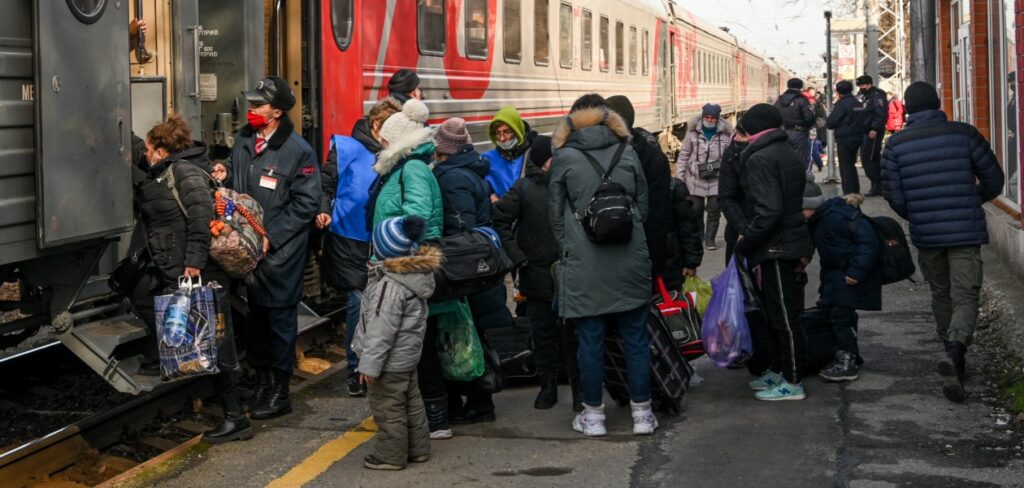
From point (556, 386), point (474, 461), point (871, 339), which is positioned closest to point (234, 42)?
point (556, 386)

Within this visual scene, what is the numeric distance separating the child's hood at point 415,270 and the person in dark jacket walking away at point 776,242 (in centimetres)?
201

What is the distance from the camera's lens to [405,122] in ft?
21.3

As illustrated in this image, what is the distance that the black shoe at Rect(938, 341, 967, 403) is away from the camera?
7.18 m

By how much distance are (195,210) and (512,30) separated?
798 cm

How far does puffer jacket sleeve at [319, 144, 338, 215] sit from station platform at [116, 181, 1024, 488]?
3.61 feet

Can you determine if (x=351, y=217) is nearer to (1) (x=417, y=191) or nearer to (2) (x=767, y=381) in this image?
(1) (x=417, y=191)

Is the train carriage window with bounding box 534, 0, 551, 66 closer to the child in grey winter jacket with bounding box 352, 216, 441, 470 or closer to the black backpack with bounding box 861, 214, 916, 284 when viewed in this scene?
the black backpack with bounding box 861, 214, 916, 284

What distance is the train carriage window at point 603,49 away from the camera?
62.3ft

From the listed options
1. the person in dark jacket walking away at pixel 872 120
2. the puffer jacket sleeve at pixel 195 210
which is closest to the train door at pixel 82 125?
the puffer jacket sleeve at pixel 195 210

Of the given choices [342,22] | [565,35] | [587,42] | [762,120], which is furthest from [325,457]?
[587,42]

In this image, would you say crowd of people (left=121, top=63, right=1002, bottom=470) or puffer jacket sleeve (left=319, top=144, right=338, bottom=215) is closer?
crowd of people (left=121, top=63, right=1002, bottom=470)

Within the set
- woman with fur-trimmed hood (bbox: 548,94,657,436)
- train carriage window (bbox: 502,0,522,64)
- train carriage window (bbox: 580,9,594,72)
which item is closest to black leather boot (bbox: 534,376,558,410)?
woman with fur-trimmed hood (bbox: 548,94,657,436)

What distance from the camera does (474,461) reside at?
6301 mm

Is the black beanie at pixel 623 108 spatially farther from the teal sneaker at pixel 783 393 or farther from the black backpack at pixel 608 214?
the teal sneaker at pixel 783 393
